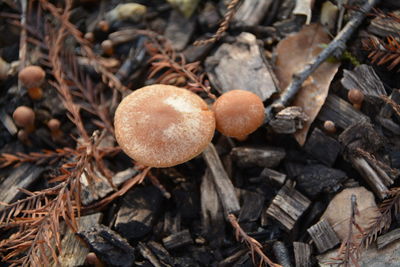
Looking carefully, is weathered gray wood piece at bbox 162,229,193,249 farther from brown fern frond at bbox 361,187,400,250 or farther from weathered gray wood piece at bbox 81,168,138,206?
brown fern frond at bbox 361,187,400,250

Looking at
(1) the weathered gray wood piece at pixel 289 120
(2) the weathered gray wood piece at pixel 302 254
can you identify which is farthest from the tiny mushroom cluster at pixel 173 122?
(2) the weathered gray wood piece at pixel 302 254

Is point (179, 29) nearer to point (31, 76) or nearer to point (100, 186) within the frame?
point (31, 76)

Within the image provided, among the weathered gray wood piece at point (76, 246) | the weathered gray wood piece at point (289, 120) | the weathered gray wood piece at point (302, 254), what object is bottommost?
the weathered gray wood piece at point (76, 246)

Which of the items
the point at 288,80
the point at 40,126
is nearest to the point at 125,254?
the point at 40,126

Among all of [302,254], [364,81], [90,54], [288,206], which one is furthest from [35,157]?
[364,81]

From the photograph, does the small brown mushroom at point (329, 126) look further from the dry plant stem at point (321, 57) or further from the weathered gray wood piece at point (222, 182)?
the weathered gray wood piece at point (222, 182)

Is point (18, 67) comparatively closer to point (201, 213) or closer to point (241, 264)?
point (201, 213)
